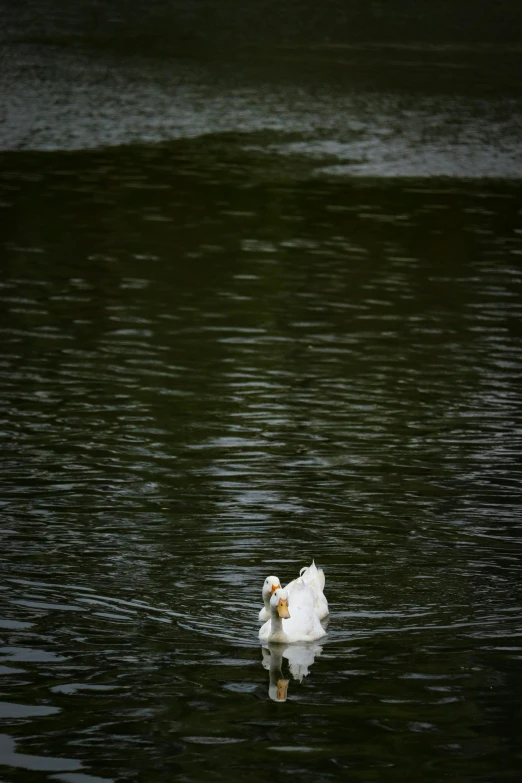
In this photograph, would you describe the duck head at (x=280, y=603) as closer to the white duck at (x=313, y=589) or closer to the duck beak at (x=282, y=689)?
the white duck at (x=313, y=589)

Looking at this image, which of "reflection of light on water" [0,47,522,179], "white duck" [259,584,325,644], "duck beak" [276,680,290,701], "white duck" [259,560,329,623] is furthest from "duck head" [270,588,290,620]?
"reflection of light on water" [0,47,522,179]

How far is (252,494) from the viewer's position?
12273mm

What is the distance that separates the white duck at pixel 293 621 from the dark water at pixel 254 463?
10 cm

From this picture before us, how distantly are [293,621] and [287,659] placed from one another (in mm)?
241

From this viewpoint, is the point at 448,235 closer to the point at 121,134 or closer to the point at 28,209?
the point at 28,209

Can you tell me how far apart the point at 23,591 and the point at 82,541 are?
1019mm

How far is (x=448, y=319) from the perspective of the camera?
63.6ft

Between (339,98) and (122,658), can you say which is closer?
(122,658)

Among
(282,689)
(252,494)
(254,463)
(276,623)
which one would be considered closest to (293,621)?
(276,623)

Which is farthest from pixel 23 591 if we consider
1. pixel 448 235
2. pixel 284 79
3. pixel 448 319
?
pixel 284 79

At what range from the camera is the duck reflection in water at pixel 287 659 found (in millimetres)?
8820

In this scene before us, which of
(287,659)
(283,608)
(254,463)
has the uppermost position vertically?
(283,608)

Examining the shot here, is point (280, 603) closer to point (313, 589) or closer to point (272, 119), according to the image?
point (313, 589)

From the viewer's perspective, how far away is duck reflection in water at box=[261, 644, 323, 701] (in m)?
8.82
